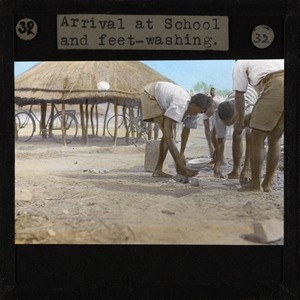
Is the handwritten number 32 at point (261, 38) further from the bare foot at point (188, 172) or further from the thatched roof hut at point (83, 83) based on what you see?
the bare foot at point (188, 172)

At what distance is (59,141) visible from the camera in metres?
4.74

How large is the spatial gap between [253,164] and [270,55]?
81 centimetres

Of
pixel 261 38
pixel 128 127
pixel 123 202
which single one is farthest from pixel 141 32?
pixel 123 202

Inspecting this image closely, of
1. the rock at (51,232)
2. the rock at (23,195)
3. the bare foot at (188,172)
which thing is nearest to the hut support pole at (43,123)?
the rock at (23,195)

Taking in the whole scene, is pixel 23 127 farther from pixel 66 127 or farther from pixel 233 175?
pixel 233 175

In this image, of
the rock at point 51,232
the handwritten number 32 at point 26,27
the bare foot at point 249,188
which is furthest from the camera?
the bare foot at point 249,188

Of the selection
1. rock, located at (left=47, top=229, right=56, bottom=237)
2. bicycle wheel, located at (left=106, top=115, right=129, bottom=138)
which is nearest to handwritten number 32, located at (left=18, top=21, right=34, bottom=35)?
bicycle wheel, located at (left=106, top=115, right=129, bottom=138)

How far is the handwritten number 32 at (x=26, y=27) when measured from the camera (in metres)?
4.45

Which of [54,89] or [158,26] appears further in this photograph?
[54,89]
